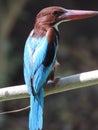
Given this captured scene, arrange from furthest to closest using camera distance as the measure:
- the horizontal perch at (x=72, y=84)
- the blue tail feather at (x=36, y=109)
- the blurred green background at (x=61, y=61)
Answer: the blurred green background at (x=61, y=61) < the blue tail feather at (x=36, y=109) < the horizontal perch at (x=72, y=84)

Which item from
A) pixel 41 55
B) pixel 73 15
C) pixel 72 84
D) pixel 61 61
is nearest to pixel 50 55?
pixel 41 55

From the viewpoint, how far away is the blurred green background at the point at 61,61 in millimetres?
5246

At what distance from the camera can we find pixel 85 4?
5.70m

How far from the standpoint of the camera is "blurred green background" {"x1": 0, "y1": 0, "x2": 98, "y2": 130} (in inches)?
207

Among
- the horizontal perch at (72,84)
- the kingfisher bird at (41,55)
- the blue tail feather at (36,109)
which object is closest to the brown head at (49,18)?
the kingfisher bird at (41,55)

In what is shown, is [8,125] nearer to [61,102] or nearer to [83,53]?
[61,102]

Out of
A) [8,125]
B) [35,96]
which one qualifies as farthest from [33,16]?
[35,96]

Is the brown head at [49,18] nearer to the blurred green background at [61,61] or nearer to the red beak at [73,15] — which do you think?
the red beak at [73,15]

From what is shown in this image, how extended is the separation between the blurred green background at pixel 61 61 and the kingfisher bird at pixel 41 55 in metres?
2.02

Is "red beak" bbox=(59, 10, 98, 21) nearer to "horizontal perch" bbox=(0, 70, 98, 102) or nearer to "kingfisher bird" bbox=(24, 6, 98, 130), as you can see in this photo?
"kingfisher bird" bbox=(24, 6, 98, 130)

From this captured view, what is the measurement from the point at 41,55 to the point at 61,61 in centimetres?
246

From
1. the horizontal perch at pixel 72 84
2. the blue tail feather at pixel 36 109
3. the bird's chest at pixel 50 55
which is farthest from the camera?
the bird's chest at pixel 50 55

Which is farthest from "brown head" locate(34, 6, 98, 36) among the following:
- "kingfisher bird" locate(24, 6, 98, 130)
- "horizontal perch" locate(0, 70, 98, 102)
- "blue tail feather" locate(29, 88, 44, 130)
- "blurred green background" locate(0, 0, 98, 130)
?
"blurred green background" locate(0, 0, 98, 130)

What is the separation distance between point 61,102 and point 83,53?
0.47 m
